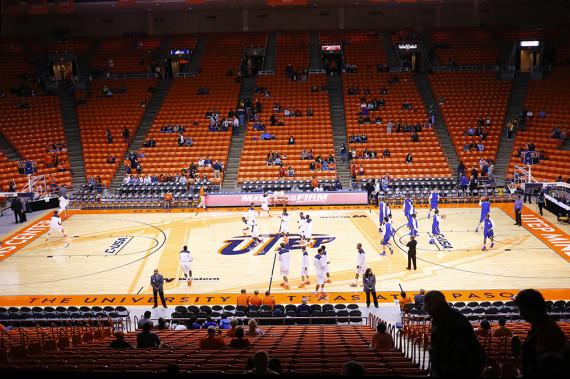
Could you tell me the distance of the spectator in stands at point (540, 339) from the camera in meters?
Answer: 4.20

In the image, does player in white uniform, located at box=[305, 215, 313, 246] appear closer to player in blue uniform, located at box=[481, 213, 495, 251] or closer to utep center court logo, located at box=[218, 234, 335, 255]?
utep center court logo, located at box=[218, 234, 335, 255]

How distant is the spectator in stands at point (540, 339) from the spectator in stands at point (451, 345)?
0.39 meters

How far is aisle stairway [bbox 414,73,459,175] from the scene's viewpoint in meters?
40.8

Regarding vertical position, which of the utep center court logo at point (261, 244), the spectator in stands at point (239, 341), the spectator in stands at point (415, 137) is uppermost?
the spectator in stands at point (415, 137)

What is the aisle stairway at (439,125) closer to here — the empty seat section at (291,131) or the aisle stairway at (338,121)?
the aisle stairway at (338,121)

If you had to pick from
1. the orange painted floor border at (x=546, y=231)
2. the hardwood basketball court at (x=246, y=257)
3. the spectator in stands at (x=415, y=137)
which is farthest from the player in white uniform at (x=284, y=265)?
Result: the spectator in stands at (x=415, y=137)

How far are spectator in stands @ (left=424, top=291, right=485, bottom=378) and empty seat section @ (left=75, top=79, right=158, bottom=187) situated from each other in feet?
120

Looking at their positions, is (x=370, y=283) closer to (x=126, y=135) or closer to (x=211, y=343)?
(x=211, y=343)

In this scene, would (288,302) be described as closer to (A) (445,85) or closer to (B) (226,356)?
(B) (226,356)

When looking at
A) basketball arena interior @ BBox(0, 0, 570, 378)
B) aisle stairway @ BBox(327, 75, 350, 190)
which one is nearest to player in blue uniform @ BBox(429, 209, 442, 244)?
basketball arena interior @ BBox(0, 0, 570, 378)

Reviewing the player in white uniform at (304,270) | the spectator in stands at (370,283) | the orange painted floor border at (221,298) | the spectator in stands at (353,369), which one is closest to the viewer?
the spectator in stands at (353,369)

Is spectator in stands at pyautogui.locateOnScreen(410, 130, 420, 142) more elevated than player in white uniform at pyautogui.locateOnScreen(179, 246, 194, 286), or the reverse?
spectator in stands at pyautogui.locateOnScreen(410, 130, 420, 142)

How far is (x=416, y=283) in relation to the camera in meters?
22.1

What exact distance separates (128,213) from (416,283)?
18.4 meters
